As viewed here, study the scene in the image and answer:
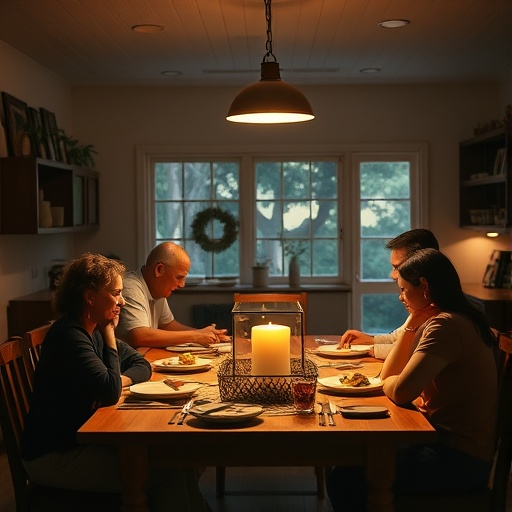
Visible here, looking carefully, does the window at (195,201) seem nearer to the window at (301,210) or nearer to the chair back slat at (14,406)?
the window at (301,210)

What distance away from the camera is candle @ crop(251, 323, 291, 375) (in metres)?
2.70

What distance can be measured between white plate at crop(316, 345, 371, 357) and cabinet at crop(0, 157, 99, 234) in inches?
94.1

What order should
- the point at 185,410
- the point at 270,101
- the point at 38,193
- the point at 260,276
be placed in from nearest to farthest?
the point at 185,410
the point at 270,101
the point at 38,193
the point at 260,276

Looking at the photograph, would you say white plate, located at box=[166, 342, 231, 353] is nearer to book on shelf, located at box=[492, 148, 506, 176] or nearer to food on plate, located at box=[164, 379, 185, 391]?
food on plate, located at box=[164, 379, 185, 391]

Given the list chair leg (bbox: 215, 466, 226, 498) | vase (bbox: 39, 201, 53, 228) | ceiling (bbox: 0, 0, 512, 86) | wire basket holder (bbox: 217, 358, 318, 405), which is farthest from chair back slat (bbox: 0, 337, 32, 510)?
vase (bbox: 39, 201, 53, 228)

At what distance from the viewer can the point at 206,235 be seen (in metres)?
7.30

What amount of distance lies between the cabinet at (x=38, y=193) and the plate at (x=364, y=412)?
3344 mm

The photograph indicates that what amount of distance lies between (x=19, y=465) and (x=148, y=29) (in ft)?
10.3

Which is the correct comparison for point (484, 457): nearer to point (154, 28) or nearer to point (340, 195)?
point (154, 28)

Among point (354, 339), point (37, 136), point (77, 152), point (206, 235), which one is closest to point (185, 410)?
point (354, 339)

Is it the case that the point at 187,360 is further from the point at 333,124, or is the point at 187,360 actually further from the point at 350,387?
the point at 333,124

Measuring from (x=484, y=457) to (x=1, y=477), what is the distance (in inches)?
108

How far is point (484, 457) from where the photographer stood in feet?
8.56

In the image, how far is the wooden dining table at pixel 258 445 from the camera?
2.34m
